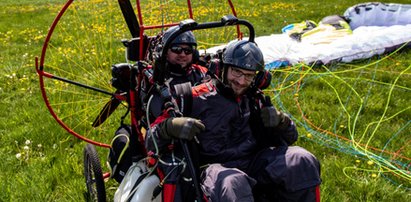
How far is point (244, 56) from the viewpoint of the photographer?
3.21 meters

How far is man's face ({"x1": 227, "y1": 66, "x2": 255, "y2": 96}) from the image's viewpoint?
10.8 ft

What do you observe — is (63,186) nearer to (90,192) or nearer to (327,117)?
(90,192)

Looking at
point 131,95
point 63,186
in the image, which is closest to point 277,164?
point 131,95

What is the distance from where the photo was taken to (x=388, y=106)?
21.1 ft

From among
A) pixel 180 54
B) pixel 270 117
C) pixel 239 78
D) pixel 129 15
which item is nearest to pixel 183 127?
pixel 239 78

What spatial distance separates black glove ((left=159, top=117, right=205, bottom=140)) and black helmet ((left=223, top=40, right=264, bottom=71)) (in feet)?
2.07

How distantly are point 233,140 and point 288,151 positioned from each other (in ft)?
1.53

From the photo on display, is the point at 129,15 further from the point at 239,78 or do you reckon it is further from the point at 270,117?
the point at 270,117

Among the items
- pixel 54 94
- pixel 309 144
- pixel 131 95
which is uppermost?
pixel 131 95

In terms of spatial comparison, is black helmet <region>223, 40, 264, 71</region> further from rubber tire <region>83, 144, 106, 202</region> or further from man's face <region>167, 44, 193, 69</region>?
rubber tire <region>83, 144, 106, 202</region>

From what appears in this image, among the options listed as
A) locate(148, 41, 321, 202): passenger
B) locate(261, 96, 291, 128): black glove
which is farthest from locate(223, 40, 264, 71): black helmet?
locate(261, 96, 291, 128): black glove

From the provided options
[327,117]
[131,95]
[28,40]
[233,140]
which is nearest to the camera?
[233,140]

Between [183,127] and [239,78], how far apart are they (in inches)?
28.0

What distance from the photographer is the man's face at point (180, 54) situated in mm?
4051
